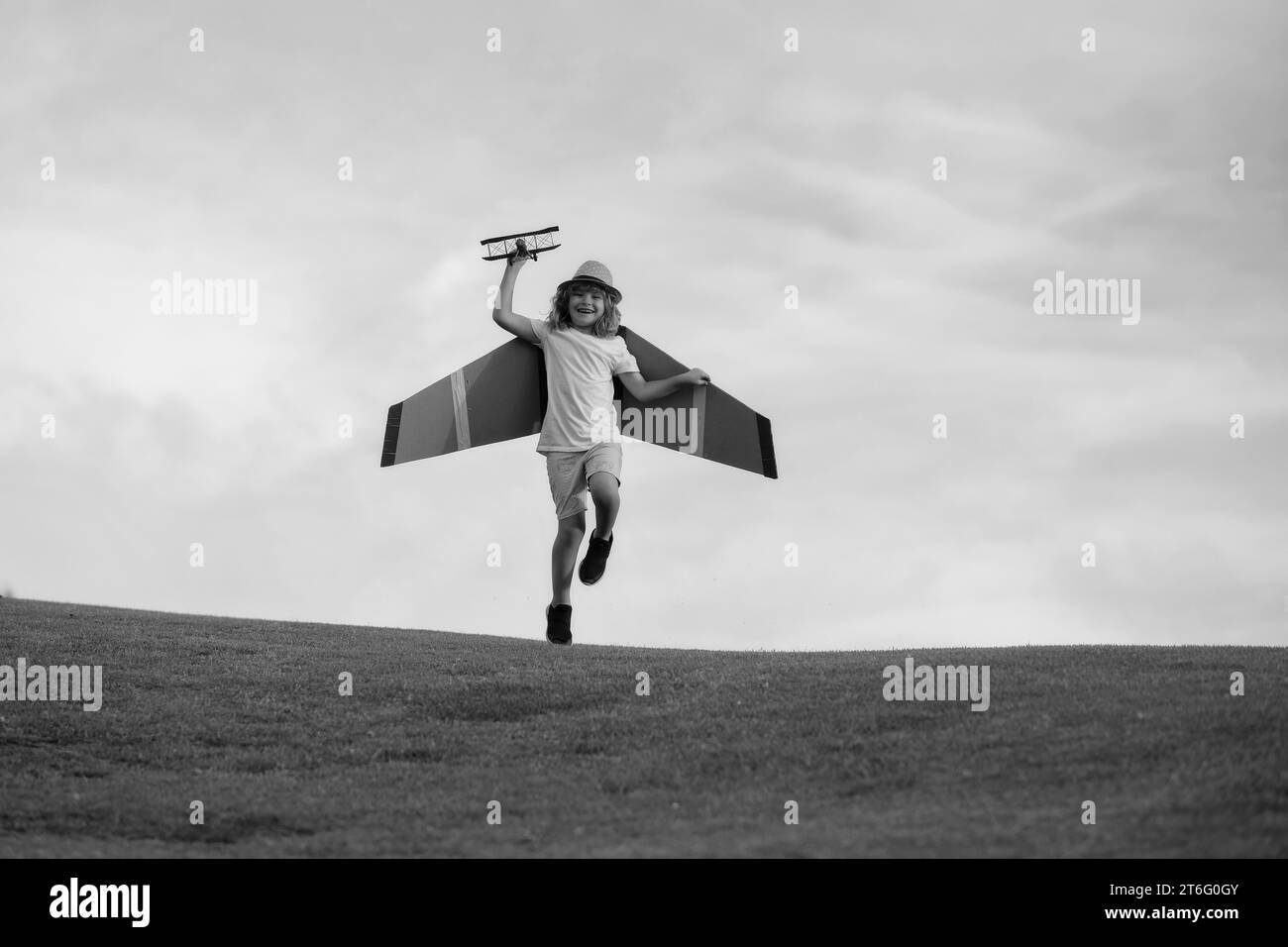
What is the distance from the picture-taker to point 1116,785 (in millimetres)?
8203

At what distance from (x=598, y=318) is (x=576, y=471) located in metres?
1.61

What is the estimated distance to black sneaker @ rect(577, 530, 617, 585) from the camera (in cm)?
1282

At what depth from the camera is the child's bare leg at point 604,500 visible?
499 inches

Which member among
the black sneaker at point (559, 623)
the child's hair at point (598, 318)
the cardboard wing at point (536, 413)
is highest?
the child's hair at point (598, 318)

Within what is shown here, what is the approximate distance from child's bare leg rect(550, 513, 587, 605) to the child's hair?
1865mm

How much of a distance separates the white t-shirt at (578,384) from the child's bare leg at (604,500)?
1.31 feet

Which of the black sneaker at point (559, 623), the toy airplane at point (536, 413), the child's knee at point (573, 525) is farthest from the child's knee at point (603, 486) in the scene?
the black sneaker at point (559, 623)

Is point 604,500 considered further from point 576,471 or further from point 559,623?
point 559,623

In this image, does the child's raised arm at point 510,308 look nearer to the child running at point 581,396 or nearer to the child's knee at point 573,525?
the child running at point 581,396

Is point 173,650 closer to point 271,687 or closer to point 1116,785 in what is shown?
point 271,687

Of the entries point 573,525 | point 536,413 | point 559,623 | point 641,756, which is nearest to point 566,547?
point 573,525

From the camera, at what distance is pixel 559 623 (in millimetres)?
13867

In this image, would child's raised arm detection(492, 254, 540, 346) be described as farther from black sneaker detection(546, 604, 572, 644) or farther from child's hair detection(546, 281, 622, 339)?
black sneaker detection(546, 604, 572, 644)

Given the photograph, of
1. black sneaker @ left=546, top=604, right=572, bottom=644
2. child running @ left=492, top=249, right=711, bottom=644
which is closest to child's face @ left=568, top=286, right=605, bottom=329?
child running @ left=492, top=249, right=711, bottom=644
